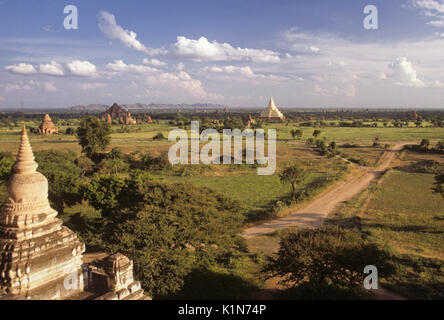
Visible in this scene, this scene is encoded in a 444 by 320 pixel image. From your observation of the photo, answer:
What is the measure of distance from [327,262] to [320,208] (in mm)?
11746

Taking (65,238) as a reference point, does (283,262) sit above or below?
below

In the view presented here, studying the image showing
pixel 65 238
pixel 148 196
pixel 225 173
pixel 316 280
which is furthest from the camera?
pixel 225 173

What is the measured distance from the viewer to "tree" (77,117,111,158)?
35.1 m

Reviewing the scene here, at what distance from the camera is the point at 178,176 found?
33531mm

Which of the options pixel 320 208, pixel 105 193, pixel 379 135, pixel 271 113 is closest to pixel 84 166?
pixel 105 193

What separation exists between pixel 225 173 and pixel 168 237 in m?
23.7

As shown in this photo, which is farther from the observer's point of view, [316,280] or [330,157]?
[330,157]

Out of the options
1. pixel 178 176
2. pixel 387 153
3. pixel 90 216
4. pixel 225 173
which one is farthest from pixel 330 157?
pixel 90 216

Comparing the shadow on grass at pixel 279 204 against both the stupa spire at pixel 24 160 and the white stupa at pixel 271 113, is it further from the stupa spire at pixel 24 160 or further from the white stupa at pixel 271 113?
the white stupa at pixel 271 113

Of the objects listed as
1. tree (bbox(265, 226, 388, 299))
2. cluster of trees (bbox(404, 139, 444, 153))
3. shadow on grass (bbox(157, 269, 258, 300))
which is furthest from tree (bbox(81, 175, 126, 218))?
cluster of trees (bbox(404, 139, 444, 153))

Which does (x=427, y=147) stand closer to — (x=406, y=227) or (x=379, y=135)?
(x=379, y=135)

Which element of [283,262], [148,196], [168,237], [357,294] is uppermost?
[148,196]

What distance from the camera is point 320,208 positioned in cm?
2172
